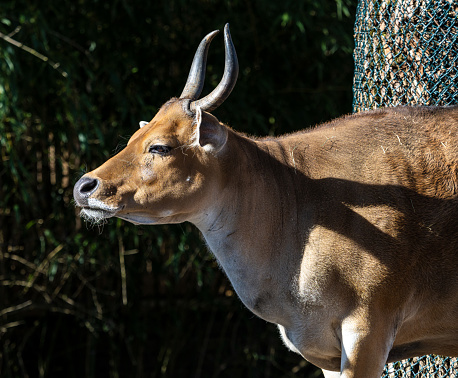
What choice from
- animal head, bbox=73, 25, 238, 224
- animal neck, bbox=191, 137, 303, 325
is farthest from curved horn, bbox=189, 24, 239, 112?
animal neck, bbox=191, 137, 303, 325

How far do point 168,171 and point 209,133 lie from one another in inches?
9.2

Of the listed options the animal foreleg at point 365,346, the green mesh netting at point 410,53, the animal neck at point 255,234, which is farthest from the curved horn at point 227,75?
the green mesh netting at point 410,53

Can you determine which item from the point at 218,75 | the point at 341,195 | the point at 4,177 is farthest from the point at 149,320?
the point at 341,195

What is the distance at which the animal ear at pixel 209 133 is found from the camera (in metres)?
2.97

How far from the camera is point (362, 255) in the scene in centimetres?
290

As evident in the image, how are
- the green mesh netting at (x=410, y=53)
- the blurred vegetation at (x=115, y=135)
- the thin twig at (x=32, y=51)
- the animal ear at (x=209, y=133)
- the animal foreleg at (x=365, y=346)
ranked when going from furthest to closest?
the blurred vegetation at (x=115, y=135) < the thin twig at (x=32, y=51) < the green mesh netting at (x=410, y=53) < the animal ear at (x=209, y=133) < the animal foreleg at (x=365, y=346)

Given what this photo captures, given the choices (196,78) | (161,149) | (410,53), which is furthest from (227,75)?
(410,53)

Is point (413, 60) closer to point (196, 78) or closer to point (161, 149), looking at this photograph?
point (196, 78)

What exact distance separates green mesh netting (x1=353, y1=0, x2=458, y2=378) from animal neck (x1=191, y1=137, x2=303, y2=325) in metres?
1.10

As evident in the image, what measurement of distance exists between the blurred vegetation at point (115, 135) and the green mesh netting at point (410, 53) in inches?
66.3

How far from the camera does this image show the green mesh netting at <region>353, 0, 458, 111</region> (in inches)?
147

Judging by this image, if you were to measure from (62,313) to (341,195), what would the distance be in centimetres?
402

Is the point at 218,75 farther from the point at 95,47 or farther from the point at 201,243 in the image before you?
the point at 201,243

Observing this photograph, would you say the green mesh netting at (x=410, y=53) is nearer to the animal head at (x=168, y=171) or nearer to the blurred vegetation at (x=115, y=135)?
the animal head at (x=168, y=171)
